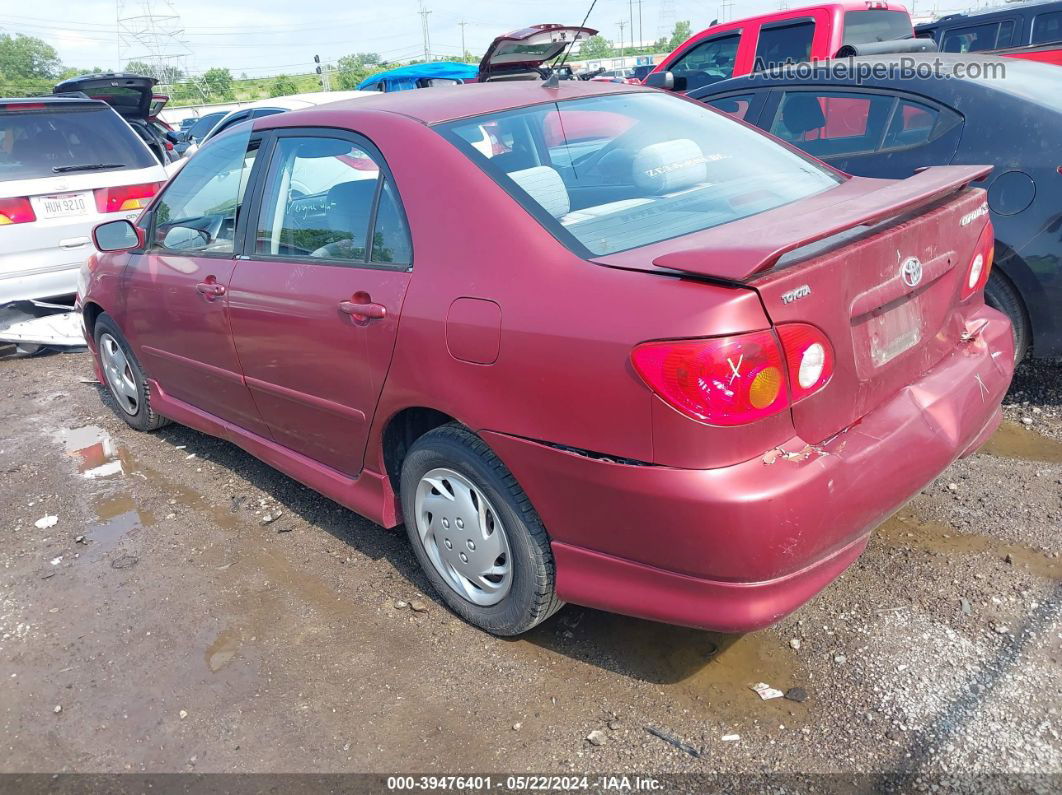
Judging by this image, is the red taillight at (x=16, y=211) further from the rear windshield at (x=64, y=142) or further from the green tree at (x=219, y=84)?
Answer: the green tree at (x=219, y=84)

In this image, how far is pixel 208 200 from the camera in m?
3.66

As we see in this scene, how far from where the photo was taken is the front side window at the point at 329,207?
2.65 meters

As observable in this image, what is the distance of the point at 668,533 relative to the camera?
1.99 metres

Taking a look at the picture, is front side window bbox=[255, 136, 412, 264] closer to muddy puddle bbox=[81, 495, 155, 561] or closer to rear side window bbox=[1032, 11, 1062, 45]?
muddy puddle bbox=[81, 495, 155, 561]

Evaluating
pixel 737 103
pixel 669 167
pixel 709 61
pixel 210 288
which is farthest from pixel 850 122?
pixel 709 61

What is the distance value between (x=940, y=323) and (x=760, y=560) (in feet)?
3.42

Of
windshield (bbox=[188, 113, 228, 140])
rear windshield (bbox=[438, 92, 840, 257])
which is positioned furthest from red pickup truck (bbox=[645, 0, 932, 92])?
windshield (bbox=[188, 113, 228, 140])

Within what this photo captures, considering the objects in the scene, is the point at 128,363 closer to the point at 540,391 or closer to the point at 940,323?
the point at 540,391

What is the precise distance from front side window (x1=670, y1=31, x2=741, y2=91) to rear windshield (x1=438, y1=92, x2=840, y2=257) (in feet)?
15.8

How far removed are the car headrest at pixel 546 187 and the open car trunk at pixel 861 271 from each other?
382mm

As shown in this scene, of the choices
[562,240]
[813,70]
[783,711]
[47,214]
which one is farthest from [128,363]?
[813,70]

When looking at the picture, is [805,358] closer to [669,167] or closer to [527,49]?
[669,167]

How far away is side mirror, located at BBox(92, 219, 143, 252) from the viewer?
13.0 feet

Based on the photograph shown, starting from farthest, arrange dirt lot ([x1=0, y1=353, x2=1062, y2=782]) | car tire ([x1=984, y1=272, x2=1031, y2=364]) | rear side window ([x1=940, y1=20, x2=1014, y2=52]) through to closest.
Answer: rear side window ([x1=940, y1=20, x2=1014, y2=52]) → car tire ([x1=984, y1=272, x2=1031, y2=364]) → dirt lot ([x1=0, y1=353, x2=1062, y2=782])
